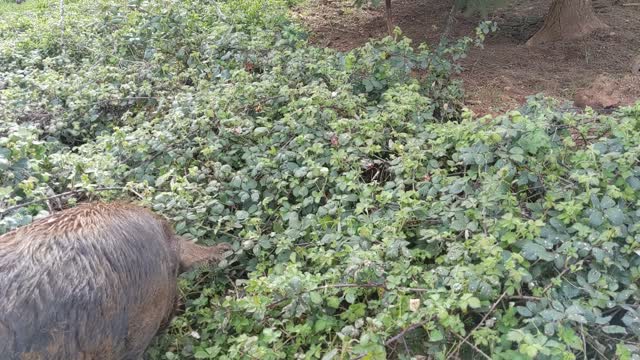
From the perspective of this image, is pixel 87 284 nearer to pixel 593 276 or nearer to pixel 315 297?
pixel 315 297

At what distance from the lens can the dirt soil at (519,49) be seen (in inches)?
175

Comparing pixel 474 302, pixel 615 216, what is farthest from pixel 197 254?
pixel 615 216

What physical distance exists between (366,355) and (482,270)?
0.62 metres

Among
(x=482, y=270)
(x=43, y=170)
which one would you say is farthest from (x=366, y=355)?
(x=43, y=170)

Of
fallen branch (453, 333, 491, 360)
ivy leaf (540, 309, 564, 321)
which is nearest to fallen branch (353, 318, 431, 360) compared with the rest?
fallen branch (453, 333, 491, 360)

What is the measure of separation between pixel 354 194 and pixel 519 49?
8.82ft

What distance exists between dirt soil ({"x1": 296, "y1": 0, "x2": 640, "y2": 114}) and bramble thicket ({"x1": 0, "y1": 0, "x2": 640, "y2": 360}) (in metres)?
0.39

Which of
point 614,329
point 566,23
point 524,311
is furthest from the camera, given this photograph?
point 566,23

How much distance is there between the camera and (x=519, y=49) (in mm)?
5207

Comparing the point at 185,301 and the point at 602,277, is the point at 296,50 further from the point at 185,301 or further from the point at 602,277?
the point at 602,277

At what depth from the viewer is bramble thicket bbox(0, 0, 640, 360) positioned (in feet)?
8.52

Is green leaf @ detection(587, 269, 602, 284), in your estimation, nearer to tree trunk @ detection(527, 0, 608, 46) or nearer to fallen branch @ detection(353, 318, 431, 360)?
fallen branch @ detection(353, 318, 431, 360)

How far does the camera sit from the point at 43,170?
370cm

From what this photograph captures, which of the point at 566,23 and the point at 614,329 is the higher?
the point at 566,23
